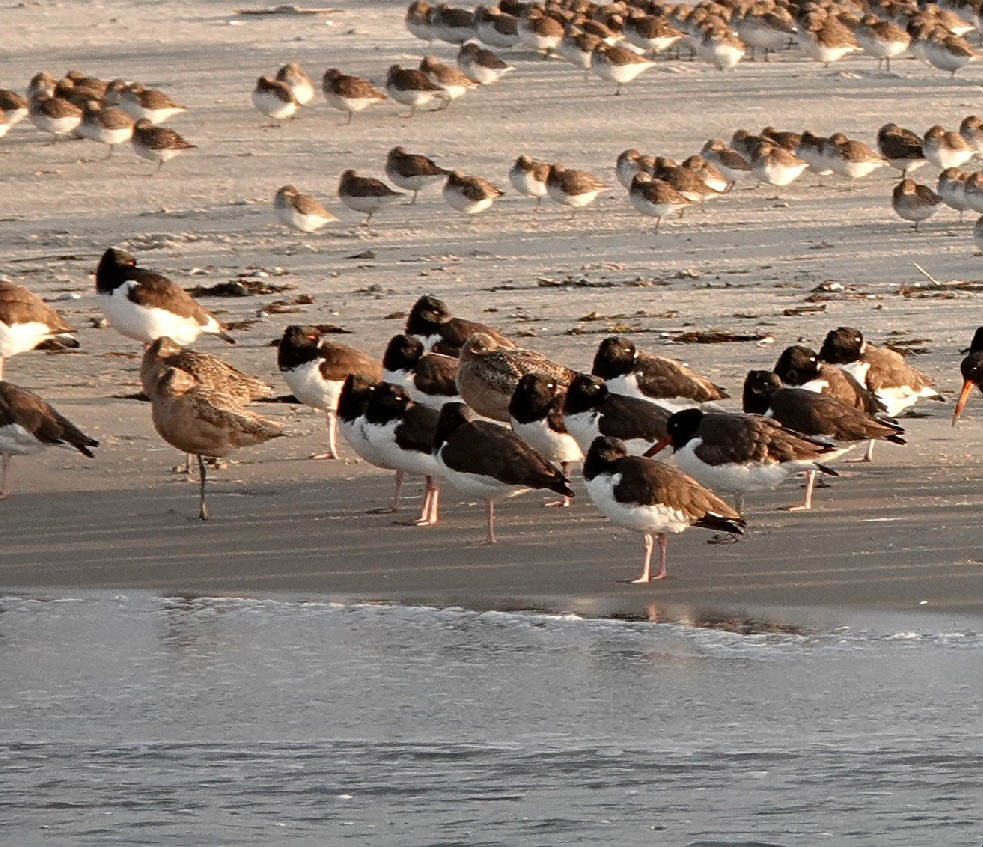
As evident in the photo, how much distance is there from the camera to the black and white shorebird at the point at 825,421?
10.1 meters

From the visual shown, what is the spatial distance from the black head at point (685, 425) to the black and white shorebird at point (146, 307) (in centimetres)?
440

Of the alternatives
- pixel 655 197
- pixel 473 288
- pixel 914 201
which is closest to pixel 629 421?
pixel 473 288

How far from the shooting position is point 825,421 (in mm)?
10117

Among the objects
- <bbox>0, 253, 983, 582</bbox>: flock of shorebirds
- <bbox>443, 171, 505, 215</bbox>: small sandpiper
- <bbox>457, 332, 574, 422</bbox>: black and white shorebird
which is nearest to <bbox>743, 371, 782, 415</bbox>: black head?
<bbox>0, 253, 983, 582</bbox>: flock of shorebirds

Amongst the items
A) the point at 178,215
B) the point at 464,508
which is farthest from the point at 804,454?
the point at 178,215

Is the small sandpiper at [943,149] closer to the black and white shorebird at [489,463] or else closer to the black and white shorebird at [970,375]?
the black and white shorebird at [970,375]

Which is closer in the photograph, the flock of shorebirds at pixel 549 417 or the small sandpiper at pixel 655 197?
the flock of shorebirds at pixel 549 417

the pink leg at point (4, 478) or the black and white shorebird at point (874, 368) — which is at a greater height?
the black and white shorebird at point (874, 368)

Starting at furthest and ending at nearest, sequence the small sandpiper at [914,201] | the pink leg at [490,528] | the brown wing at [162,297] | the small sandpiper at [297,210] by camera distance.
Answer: the small sandpiper at [914,201] < the small sandpiper at [297,210] < the brown wing at [162,297] < the pink leg at [490,528]

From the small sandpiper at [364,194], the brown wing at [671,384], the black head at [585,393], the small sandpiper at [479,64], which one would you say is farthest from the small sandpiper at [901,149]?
the black head at [585,393]

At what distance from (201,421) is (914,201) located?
30.2ft

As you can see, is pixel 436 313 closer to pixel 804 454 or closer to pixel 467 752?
pixel 804 454

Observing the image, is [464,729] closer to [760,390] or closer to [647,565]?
[647,565]

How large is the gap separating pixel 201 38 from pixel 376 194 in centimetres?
1396
